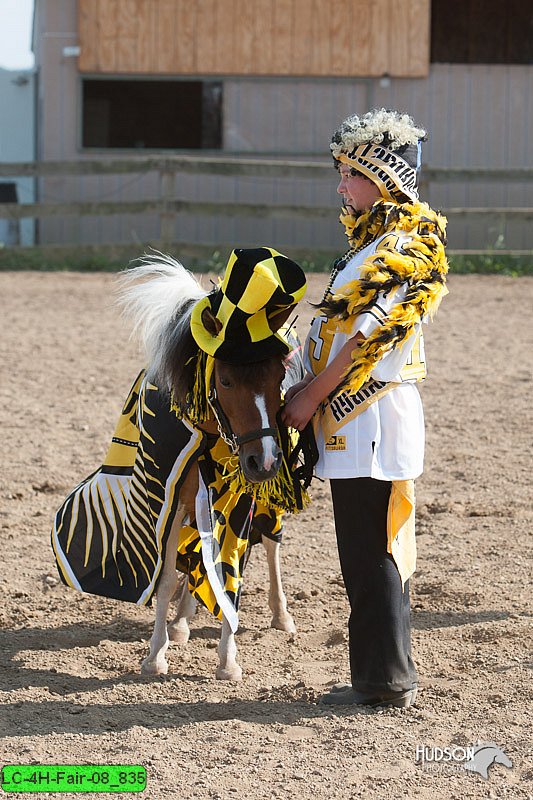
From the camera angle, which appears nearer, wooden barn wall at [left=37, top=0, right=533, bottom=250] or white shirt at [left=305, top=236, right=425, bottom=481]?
white shirt at [left=305, top=236, right=425, bottom=481]

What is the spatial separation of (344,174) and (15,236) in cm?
1357

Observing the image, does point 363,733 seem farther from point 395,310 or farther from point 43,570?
point 43,570

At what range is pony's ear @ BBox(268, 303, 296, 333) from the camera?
3.34 m

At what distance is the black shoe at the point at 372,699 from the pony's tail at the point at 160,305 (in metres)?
1.32

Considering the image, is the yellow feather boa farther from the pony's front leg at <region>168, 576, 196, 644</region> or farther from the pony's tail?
the pony's front leg at <region>168, 576, 196, 644</region>

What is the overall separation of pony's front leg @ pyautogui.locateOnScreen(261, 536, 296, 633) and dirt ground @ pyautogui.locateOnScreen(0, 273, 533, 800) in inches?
2.0

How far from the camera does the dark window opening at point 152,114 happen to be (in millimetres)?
15164

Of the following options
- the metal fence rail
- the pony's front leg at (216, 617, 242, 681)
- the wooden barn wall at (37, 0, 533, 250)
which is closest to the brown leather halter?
the pony's front leg at (216, 617, 242, 681)

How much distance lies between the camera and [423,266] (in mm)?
3160

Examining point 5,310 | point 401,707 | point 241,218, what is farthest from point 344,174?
point 241,218

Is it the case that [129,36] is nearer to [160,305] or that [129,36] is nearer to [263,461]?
[160,305]

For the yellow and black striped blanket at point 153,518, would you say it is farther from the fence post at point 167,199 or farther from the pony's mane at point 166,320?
the fence post at point 167,199

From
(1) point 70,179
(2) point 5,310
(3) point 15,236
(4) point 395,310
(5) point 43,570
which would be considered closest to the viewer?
(4) point 395,310

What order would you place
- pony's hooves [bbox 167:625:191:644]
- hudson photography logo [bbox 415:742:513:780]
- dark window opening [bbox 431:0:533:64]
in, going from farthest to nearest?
dark window opening [bbox 431:0:533:64], pony's hooves [bbox 167:625:191:644], hudson photography logo [bbox 415:742:513:780]
